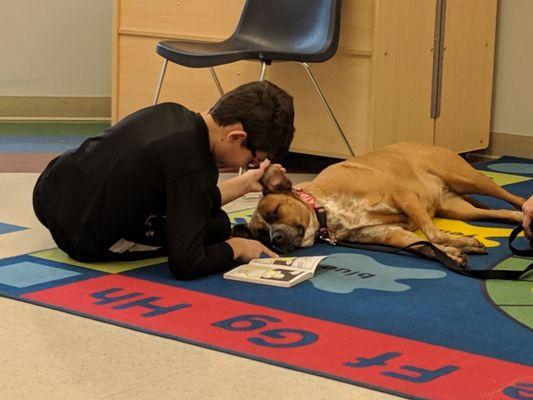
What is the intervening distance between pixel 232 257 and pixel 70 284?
1.65 feet

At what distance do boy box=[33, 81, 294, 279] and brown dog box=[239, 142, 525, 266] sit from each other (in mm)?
253

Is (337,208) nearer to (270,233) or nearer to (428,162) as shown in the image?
(270,233)

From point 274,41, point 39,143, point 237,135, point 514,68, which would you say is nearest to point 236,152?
point 237,135

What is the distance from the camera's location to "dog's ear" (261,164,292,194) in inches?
131

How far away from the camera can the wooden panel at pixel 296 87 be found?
15.7 feet

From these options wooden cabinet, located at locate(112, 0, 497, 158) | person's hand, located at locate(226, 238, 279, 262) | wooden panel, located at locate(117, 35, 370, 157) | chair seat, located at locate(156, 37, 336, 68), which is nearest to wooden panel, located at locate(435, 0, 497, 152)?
wooden cabinet, located at locate(112, 0, 497, 158)

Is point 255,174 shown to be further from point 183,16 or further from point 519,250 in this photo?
point 183,16

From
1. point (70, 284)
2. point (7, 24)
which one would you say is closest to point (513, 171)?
point (70, 284)

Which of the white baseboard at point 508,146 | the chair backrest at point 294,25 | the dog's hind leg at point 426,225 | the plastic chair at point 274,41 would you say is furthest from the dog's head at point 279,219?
the white baseboard at point 508,146

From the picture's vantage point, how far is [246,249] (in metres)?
3.21

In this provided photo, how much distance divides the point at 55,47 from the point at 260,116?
4067 mm

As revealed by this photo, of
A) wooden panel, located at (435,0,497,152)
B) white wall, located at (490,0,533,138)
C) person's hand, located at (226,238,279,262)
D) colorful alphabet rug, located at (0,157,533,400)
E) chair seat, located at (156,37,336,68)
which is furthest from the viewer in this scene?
white wall, located at (490,0,533,138)

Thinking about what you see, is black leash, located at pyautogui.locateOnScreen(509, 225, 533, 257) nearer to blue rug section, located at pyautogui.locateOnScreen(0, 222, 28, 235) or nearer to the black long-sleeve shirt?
the black long-sleeve shirt

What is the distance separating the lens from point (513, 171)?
5227 millimetres
